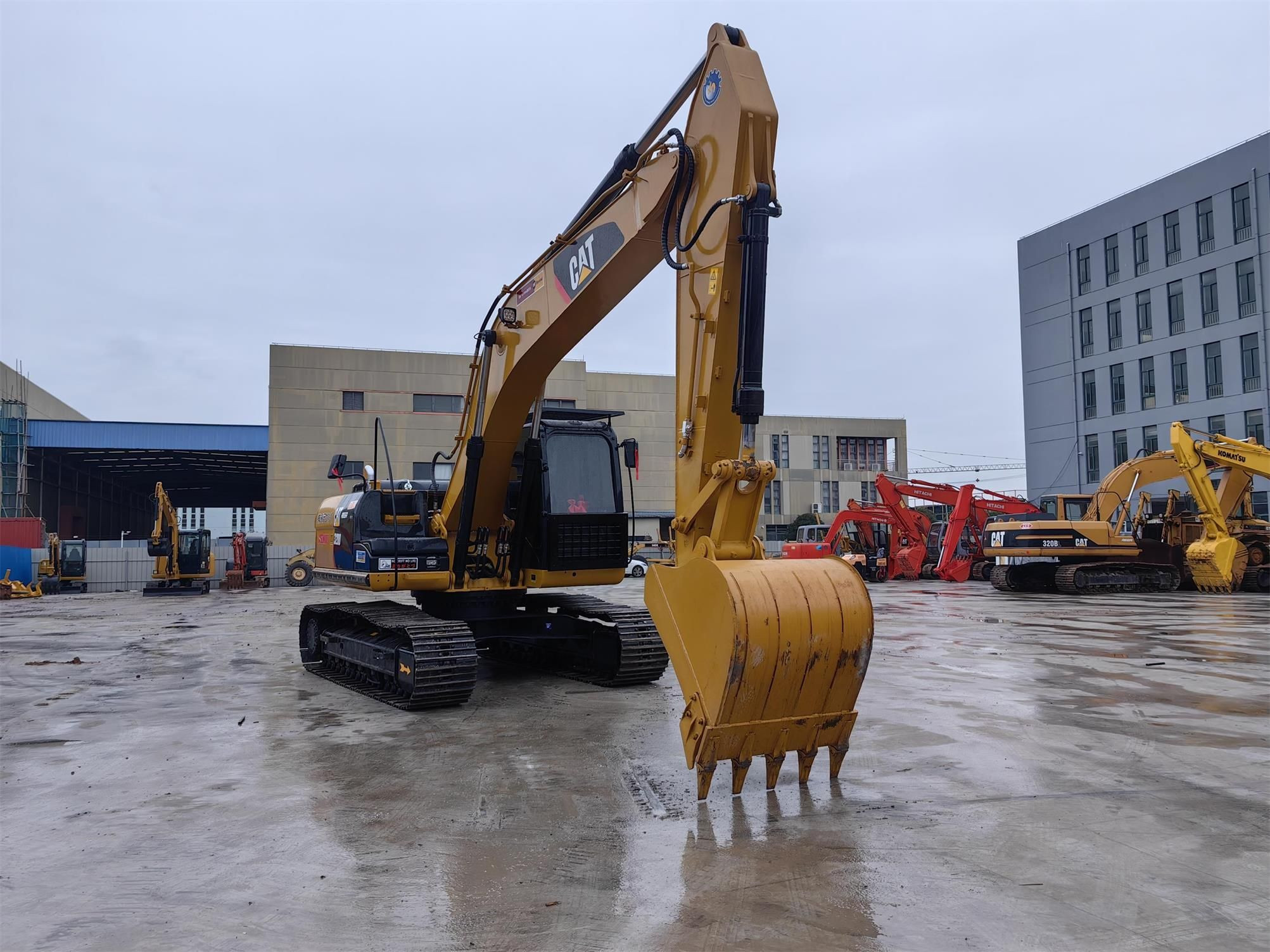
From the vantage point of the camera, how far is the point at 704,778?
5273 mm

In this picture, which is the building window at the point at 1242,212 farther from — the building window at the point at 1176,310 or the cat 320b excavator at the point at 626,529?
the cat 320b excavator at the point at 626,529

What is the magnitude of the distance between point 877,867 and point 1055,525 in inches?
870

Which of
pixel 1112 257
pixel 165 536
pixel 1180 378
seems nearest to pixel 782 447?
pixel 1112 257

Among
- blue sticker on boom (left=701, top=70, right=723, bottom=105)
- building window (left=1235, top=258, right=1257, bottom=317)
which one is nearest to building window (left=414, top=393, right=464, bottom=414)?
building window (left=1235, top=258, right=1257, bottom=317)

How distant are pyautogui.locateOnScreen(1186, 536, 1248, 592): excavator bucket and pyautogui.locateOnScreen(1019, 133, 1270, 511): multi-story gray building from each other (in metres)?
14.5

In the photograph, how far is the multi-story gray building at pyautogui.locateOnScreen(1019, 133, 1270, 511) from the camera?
120ft

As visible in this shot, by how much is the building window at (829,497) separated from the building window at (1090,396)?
25.8m

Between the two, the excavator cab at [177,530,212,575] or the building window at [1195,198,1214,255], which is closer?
the excavator cab at [177,530,212,575]

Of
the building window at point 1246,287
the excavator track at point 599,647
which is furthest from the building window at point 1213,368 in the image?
the excavator track at point 599,647

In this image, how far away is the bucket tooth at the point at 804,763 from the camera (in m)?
5.56

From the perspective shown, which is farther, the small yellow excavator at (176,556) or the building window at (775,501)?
the building window at (775,501)

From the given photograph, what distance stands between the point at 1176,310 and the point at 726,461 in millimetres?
41951

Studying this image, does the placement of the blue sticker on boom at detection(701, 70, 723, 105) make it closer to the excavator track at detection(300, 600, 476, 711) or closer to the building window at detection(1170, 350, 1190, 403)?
the excavator track at detection(300, 600, 476, 711)

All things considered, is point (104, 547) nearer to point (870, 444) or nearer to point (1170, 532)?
point (1170, 532)
